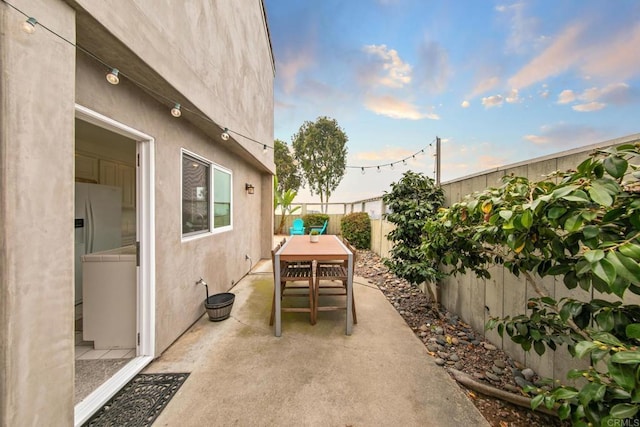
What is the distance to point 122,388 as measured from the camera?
6.64 feet

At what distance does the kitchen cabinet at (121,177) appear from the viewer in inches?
176

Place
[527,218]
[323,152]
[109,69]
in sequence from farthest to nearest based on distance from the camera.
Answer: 1. [323,152]
2. [109,69]
3. [527,218]

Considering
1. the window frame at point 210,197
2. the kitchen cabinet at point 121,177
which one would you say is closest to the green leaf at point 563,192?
the window frame at point 210,197

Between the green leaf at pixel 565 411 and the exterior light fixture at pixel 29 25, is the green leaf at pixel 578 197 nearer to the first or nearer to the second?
the green leaf at pixel 565 411

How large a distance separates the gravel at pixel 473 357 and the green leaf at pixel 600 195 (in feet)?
5.96

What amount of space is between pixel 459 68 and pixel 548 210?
19.0 ft

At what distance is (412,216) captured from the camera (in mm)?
3525

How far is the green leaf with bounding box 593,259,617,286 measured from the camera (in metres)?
0.78

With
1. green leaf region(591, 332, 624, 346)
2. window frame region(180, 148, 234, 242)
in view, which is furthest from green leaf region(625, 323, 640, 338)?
window frame region(180, 148, 234, 242)

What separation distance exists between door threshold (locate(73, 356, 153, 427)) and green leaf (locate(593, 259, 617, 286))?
9.73 feet

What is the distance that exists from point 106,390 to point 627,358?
3237 millimetres

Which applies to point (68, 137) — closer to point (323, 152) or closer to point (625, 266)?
point (625, 266)

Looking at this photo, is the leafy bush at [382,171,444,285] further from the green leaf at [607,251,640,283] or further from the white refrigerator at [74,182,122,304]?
the white refrigerator at [74,182,122,304]

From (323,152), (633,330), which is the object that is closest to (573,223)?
(633,330)
